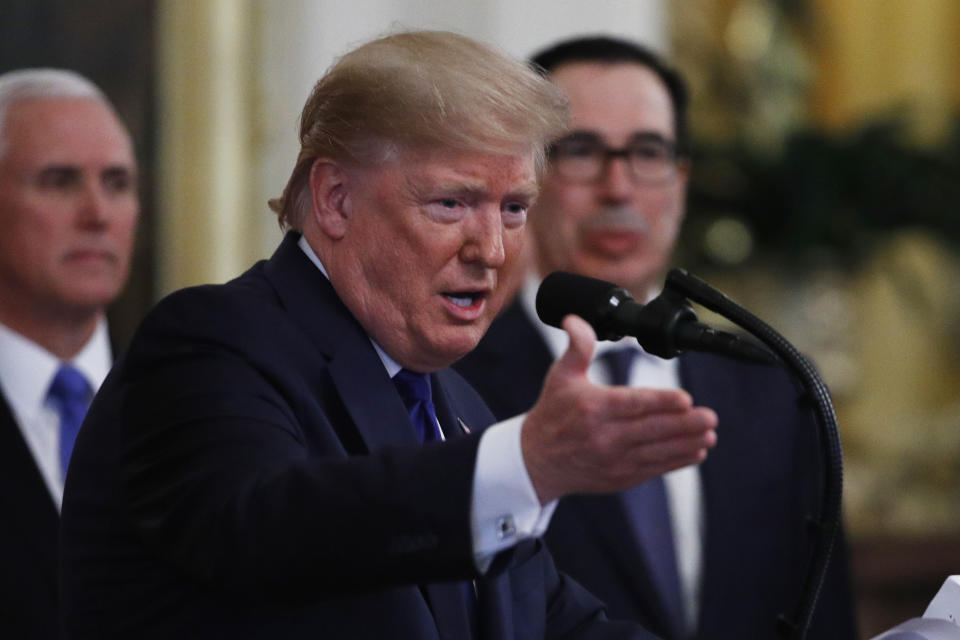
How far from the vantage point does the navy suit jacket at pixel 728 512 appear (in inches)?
118

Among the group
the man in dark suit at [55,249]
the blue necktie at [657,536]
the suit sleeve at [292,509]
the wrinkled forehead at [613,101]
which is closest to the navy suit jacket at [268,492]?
the suit sleeve at [292,509]

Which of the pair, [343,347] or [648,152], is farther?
[648,152]

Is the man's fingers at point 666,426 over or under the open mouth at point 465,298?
over

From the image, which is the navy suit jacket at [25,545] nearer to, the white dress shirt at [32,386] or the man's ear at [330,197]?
the white dress shirt at [32,386]

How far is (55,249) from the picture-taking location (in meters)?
3.25

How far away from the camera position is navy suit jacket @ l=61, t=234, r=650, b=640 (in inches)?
60.6

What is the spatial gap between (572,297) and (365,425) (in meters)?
0.32

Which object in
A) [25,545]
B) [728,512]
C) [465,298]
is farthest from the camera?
[728,512]

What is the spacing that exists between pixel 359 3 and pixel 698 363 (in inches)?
98.4

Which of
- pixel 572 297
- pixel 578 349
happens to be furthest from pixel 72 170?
pixel 578 349

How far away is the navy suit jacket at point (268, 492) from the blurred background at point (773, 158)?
305 cm

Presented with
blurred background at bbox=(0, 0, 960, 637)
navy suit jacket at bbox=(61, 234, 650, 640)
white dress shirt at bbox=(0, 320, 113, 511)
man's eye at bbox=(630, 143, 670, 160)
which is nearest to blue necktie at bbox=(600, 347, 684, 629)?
man's eye at bbox=(630, 143, 670, 160)

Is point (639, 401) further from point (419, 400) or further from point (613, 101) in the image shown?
point (613, 101)

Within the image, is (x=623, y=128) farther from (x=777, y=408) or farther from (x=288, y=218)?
(x=288, y=218)
